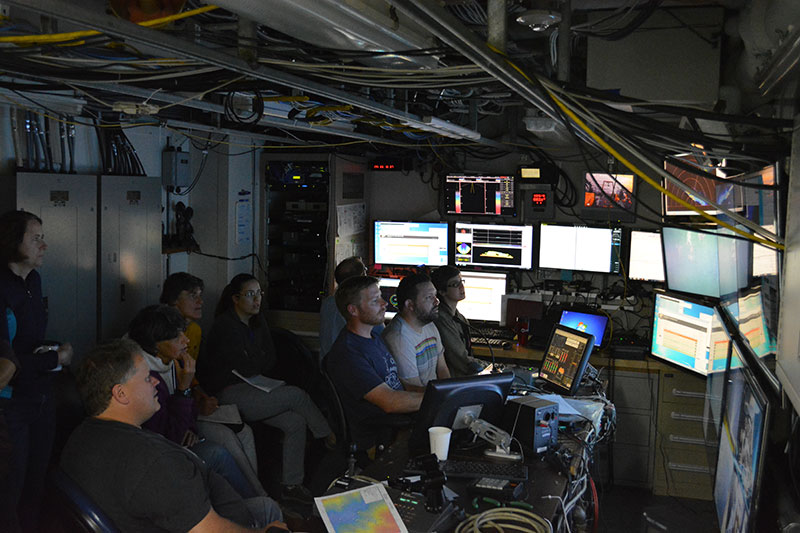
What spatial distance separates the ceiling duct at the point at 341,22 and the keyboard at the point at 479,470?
4.58 feet

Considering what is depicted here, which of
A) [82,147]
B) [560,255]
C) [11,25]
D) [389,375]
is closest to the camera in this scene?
[11,25]

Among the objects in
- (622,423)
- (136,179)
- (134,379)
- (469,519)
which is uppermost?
(136,179)

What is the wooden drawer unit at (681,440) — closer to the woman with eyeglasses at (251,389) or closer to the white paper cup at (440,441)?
the woman with eyeglasses at (251,389)

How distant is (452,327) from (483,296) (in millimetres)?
1337

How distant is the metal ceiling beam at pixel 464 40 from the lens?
111 centimetres

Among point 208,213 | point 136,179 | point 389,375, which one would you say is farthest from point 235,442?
point 208,213

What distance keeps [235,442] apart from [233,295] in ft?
3.36

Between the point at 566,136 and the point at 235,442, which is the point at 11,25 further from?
Answer: the point at 566,136

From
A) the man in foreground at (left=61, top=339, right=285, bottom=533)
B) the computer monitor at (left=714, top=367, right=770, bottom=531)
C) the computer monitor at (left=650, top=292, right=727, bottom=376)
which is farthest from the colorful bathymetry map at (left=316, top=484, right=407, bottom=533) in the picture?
the computer monitor at (left=650, top=292, right=727, bottom=376)

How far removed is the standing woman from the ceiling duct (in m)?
2.30

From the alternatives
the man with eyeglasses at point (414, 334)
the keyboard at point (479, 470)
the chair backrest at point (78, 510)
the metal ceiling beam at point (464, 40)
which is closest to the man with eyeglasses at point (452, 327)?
the man with eyeglasses at point (414, 334)

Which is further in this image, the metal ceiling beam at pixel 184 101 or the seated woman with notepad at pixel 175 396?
the seated woman with notepad at pixel 175 396

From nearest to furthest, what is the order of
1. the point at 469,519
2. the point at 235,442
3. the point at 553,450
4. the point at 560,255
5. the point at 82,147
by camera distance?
the point at 469,519
the point at 553,450
the point at 235,442
the point at 82,147
the point at 560,255

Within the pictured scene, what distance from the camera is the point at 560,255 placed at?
5430 mm
